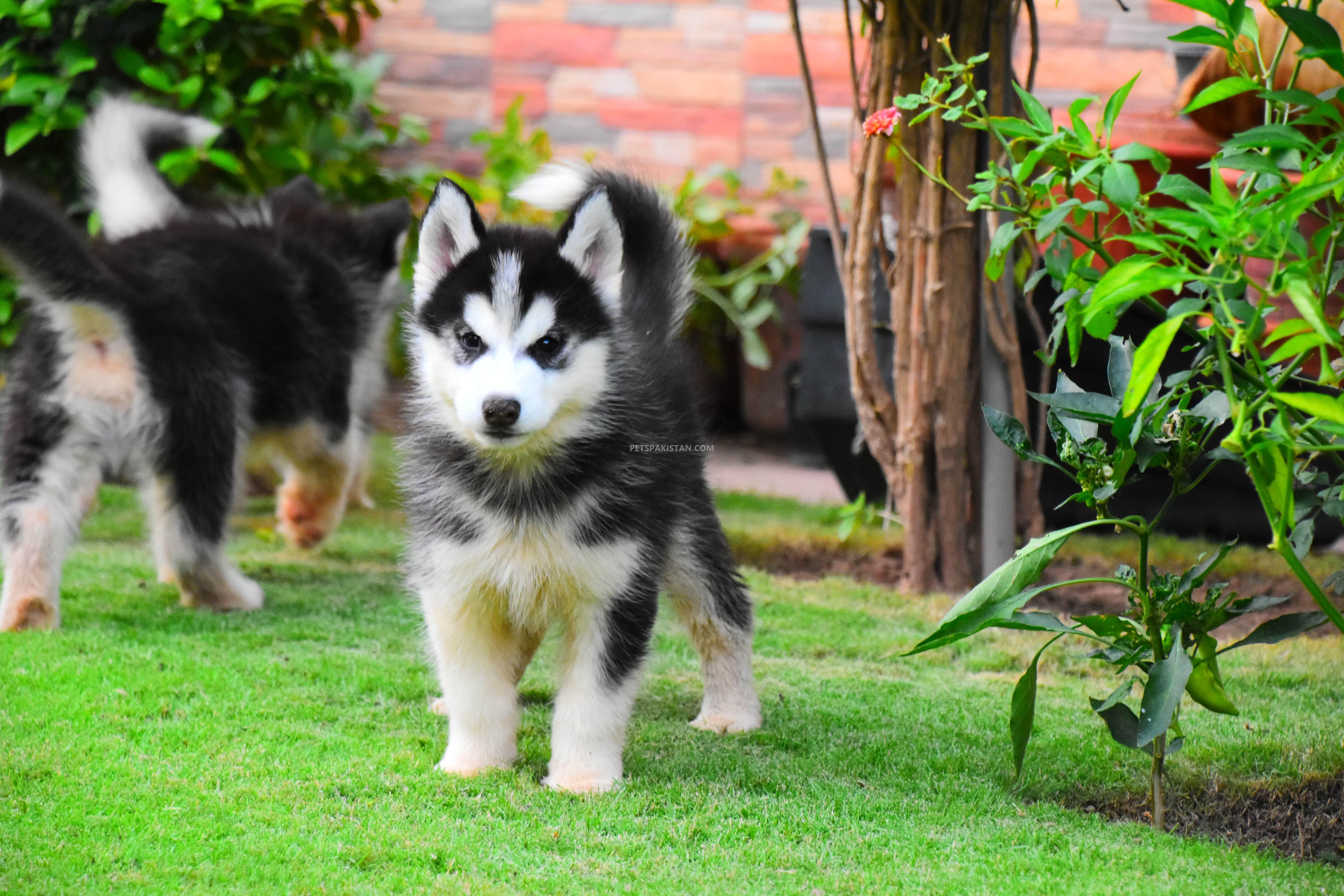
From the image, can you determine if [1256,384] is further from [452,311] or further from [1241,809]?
[452,311]

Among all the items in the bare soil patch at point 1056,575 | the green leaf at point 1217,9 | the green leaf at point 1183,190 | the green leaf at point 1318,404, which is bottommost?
the bare soil patch at point 1056,575

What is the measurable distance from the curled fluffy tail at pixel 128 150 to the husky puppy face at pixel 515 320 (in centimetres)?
259

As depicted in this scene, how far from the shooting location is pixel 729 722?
10.6ft

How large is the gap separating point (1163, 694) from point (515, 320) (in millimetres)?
1464

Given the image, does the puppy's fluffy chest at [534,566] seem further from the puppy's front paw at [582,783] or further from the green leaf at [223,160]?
the green leaf at [223,160]

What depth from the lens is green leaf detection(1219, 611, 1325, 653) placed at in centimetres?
239

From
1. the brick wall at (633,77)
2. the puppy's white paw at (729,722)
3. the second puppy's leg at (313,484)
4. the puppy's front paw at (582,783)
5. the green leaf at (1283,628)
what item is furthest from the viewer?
the brick wall at (633,77)

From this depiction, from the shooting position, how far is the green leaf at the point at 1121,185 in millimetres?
2055

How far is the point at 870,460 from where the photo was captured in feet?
19.0

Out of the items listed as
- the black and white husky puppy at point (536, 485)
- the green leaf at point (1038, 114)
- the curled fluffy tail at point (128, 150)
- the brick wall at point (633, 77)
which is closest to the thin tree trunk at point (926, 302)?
the black and white husky puppy at point (536, 485)

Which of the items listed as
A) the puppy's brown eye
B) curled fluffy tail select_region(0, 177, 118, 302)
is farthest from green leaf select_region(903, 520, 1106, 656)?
curled fluffy tail select_region(0, 177, 118, 302)

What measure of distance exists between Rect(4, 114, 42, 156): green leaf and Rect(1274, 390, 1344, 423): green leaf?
4745 millimetres

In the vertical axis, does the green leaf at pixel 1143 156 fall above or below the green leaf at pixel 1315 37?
below

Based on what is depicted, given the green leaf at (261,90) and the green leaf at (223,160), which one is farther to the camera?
the green leaf at (261,90)
